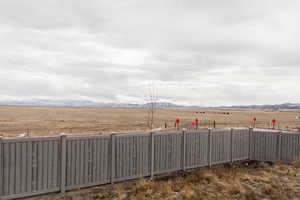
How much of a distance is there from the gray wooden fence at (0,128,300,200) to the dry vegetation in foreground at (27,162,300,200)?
323 mm

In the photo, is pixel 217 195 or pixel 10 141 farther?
pixel 217 195

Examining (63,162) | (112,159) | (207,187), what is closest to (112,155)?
(112,159)

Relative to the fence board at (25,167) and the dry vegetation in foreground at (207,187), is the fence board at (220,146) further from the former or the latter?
the fence board at (25,167)

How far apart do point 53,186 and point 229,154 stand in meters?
7.62

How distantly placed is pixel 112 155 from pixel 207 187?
321cm

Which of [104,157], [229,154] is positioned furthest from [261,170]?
[104,157]

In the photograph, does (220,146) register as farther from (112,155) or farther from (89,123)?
(89,123)

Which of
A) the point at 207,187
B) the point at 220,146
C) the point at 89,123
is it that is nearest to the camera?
the point at 207,187

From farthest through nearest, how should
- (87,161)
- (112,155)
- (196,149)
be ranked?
(196,149) → (112,155) → (87,161)

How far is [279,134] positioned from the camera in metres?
11.6

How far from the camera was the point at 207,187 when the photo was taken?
8.04 m

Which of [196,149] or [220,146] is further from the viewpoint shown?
[220,146]

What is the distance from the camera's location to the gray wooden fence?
6.41 meters

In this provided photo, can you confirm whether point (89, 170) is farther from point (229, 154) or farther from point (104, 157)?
point (229, 154)
